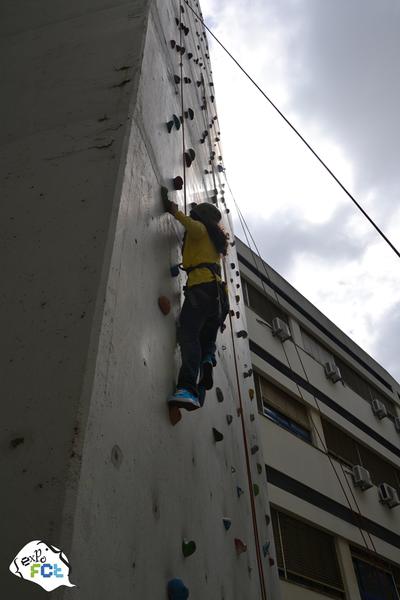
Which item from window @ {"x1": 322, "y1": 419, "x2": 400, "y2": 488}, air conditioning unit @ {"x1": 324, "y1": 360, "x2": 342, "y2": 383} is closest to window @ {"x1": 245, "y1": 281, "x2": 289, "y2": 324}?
air conditioning unit @ {"x1": 324, "y1": 360, "x2": 342, "y2": 383}

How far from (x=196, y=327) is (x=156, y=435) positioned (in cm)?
61

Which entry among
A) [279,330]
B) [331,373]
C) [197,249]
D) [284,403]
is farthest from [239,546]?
[331,373]

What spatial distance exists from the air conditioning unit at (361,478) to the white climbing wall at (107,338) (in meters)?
5.60

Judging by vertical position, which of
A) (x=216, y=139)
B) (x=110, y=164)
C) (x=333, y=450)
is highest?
(x=216, y=139)

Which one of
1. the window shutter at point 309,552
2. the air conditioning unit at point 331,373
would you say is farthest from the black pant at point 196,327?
the air conditioning unit at point 331,373

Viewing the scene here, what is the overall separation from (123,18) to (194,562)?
2.41m

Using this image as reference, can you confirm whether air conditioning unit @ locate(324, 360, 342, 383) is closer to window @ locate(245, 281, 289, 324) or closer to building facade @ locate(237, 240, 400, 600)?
building facade @ locate(237, 240, 400, 600)

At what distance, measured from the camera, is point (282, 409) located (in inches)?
289

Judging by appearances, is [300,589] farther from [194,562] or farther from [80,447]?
[80,447]

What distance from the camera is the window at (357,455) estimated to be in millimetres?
8344

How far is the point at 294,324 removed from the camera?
9242 mm

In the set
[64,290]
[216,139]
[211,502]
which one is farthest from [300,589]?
[64,290]

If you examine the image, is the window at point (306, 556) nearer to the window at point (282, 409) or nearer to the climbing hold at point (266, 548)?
the window at point (282, 409)

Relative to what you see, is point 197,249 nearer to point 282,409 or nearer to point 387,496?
point 282,409
